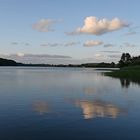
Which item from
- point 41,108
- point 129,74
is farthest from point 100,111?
point 129,74

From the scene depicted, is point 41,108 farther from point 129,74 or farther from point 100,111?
point 129,74

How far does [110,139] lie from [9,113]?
33.8ft

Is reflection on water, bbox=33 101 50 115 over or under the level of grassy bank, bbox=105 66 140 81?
under

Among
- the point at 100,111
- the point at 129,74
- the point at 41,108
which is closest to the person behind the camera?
the point at 100,111

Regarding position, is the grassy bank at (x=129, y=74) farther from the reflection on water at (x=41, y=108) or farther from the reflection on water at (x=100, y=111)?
the reflection on water at (x=41, y=108)

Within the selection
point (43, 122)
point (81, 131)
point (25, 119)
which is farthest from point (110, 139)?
point (25, 119)

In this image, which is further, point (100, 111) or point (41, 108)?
point (41, 108)

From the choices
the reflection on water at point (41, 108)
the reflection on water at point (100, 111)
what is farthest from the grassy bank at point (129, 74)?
the reflection on water at point (41, 108)

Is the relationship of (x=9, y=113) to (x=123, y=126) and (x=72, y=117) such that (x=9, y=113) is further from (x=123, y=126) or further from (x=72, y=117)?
(x=123, y=126)

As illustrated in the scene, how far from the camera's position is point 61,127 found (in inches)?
757

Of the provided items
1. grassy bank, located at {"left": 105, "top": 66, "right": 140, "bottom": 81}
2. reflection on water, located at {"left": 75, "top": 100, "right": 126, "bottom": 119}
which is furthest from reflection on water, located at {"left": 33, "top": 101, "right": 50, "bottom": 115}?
grassy bank, located at {"left": 105, "top": 66, "right": 140, "bottom": 81}

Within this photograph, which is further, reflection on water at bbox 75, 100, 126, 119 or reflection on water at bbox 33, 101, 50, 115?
reflection on water at bbox 33, 101, 50, 115

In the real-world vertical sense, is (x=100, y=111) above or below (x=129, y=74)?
below

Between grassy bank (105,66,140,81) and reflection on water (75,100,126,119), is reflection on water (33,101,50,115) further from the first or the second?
grassy bank (105,66,140,81)
